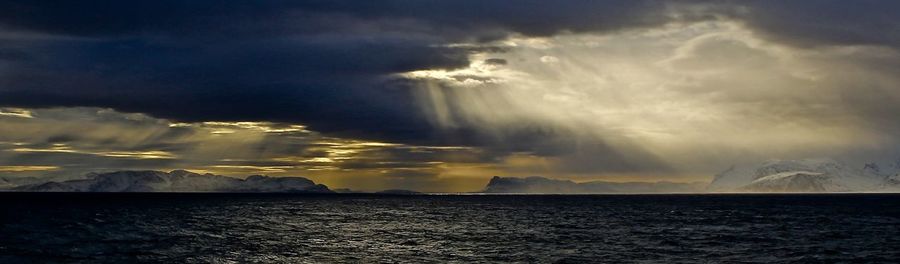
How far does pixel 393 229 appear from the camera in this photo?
11131 centimetres

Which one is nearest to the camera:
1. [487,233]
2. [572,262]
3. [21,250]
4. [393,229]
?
[572,262]

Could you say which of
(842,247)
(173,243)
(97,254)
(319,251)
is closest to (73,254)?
(97,254)

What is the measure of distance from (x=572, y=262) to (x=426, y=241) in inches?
1041

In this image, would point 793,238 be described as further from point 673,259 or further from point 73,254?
point 73,254

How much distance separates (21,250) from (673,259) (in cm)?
5957

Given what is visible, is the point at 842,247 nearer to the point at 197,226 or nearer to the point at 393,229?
the point at 393,229

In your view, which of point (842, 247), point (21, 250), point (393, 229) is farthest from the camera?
point (393, 229)

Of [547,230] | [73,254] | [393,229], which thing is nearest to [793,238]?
[547,230]

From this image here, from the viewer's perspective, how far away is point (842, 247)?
78875 millimetres

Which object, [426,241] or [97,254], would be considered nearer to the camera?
[97,254]

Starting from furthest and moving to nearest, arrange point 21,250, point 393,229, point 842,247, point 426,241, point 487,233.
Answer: point 393,229 < point 487,233 < point 426,241 < point 842,247 < point 21,250

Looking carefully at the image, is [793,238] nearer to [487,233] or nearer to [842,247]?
[842,247]

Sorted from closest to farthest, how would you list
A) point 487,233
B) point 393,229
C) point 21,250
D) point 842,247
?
point 21,250 < point 842,247 < point 487,233 < point 393,229

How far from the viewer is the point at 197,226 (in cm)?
11600
